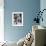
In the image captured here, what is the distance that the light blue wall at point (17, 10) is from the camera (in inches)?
206

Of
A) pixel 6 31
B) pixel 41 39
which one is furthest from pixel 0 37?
pixel 41 39

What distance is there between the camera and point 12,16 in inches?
208

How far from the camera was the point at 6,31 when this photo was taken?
206 inches

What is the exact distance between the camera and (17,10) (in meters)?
5.25

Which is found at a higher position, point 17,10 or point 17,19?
point 17,10

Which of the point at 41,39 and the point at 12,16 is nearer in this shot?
the point at 41,39

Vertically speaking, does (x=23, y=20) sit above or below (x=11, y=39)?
above

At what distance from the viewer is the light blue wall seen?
522cm

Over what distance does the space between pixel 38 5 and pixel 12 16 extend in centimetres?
113

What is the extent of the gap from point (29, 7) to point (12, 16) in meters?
0.77

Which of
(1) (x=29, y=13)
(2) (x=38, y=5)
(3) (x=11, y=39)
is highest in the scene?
(2) (x=38, y=5)

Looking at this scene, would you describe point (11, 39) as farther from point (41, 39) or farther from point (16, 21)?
point (41, 39)

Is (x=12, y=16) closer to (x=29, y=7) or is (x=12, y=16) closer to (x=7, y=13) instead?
(x=7, y=13)

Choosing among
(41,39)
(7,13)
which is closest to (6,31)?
(7,13)
